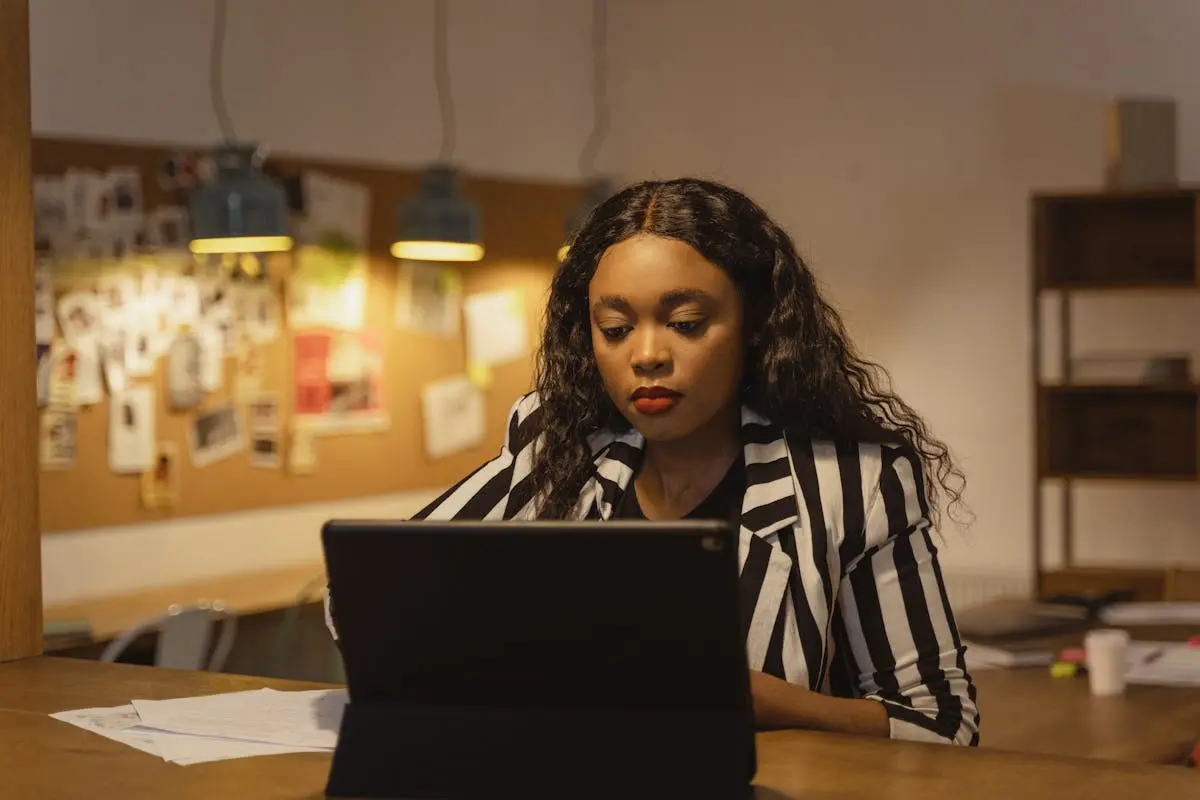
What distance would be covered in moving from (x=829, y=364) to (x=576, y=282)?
0.31m

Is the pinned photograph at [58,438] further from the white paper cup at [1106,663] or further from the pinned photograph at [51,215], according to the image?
the white paper cup at [1106,663]

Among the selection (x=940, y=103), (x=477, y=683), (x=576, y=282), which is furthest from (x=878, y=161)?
(x=477, y=683)

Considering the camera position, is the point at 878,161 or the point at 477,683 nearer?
the point at 477,683

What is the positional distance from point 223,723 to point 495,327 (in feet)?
15.0

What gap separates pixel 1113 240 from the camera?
5227 mm

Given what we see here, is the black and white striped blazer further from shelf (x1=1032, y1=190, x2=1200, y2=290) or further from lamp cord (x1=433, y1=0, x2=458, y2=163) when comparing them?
lamp cord (x1=433, y1=0, x2=458, y2=163)

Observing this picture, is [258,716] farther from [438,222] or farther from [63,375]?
[438,222]

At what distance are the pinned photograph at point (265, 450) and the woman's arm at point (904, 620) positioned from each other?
12.0ft

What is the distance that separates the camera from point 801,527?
1.73 meters

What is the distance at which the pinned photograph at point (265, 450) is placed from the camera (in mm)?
5164

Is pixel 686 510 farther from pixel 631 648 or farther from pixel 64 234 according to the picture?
pixel 64 234

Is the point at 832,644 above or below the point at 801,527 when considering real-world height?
below

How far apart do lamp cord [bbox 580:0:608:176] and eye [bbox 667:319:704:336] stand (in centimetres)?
494

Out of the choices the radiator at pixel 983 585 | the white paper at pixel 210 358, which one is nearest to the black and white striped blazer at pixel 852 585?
the white paper at pixel 210 358
